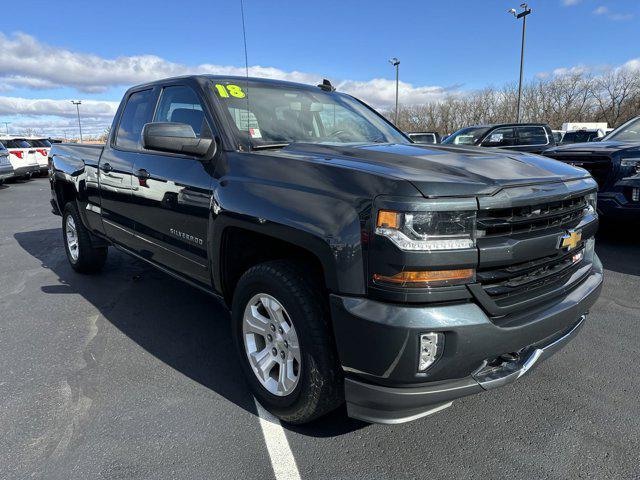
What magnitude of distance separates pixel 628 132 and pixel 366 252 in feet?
23.1

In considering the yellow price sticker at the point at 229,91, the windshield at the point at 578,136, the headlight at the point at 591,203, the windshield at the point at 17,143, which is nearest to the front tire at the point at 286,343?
the yellow price sticker at the point at 229,91

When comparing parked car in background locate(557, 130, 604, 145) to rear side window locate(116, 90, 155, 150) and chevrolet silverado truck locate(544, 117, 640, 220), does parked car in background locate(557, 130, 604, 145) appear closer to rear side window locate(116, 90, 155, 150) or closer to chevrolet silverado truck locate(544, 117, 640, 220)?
chevrolet silverado truck locate(544, 117, 640, 220)

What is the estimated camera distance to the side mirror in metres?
2.82

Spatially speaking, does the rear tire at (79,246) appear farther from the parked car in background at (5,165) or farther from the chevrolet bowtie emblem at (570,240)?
the parked car in background at (5,165)

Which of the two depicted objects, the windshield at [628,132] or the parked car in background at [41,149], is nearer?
the windshield at [628,132]

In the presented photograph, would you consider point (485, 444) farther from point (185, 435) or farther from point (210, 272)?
point (210, 272)

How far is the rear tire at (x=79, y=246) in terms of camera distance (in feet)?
16.9

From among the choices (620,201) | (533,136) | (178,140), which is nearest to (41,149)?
(533,136)

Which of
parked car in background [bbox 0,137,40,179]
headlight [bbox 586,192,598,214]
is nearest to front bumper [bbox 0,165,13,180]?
parked car in background [bbox 0,137,40,179]

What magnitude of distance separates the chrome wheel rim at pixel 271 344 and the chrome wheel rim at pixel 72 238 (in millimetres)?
3493

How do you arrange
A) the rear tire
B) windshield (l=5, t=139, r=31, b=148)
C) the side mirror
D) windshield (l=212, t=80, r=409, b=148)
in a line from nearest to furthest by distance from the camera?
the side mirror < windshield (l=212, t=80, r=409, b=148) < the rear tire < windshield (l=5, t=139, r=31, b=148)

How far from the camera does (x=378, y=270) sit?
6.35 feet

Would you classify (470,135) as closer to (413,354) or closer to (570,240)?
(570,240)

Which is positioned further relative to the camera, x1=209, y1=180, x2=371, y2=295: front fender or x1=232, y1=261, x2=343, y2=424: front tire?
x1=232, y1=261, x2=343, y2=424: front tire
